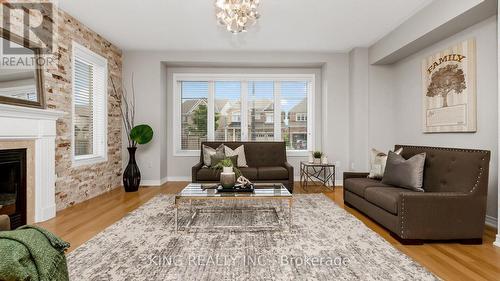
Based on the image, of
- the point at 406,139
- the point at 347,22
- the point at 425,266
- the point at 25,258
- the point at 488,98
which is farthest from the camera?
the point at 406,139

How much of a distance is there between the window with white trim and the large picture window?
1602 millimetres

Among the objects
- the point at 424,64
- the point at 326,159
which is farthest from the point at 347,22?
the point at 326,159

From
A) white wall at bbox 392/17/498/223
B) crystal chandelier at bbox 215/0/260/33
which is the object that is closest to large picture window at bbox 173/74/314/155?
white wall at bbox 392/17/498/223

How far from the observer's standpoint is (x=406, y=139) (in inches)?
199

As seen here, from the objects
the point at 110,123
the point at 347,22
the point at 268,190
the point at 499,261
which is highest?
the point at 347,22

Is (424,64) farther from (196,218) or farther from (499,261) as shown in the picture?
(196,218)

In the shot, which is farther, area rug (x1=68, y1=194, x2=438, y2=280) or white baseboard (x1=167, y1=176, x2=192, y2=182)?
white baseboard (x1=167, y1=176, x2=192, y2=182)

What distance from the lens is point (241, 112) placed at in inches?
248

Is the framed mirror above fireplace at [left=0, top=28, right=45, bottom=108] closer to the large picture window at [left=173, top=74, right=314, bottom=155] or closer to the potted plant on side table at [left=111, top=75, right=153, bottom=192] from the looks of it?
the potted plant on side table at [left=111, top=75, right=153, bottom=192]

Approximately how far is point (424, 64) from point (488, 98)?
1.31 meters

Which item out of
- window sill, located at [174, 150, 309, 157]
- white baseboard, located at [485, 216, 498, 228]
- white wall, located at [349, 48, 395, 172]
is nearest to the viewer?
white baseboard, located at [485, 216, 498, 228]

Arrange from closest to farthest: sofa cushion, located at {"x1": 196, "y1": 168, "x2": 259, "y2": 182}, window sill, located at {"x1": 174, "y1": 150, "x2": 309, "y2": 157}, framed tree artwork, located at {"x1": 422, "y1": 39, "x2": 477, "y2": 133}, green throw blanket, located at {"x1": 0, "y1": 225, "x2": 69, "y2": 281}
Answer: green throw blanket, located at {"x1": 0, "y1": 225, "x2": 69, "y2": 281}
framed tree artwork, located at {"x1": 422, "y1": 39, "x2": 477, "y2": 133}
sofa cushion, located at {"x1": 196, "y1": 168, "x2": 259, "y2": 182}
window sill, located at {"x1": 174, "y1": 150, "x2": 309, "y2": 157}

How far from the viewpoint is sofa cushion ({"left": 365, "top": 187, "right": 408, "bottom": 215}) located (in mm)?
2818

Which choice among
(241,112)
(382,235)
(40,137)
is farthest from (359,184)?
(40,137)
